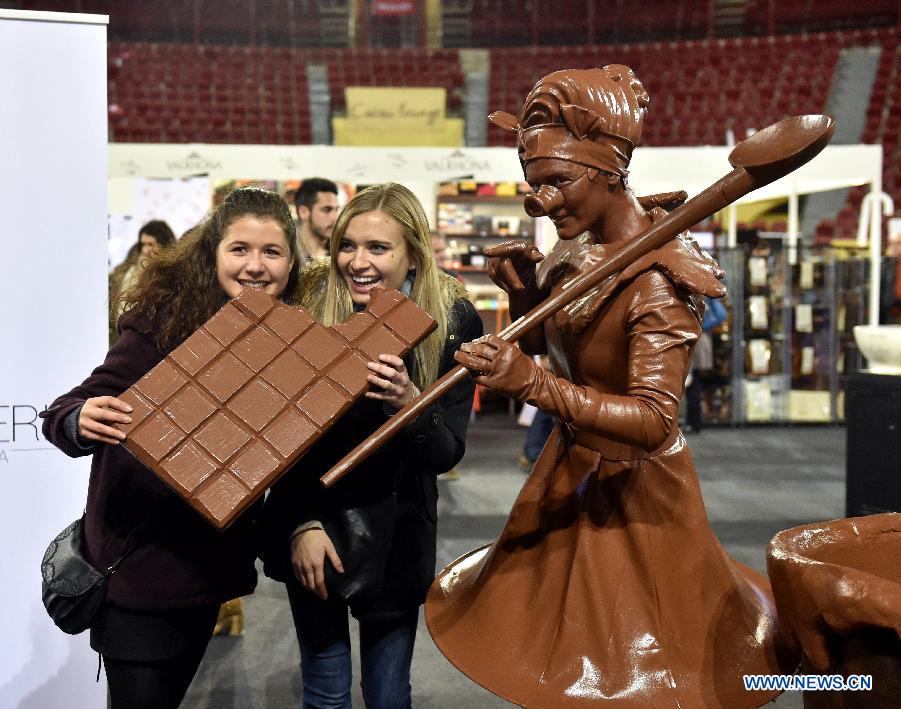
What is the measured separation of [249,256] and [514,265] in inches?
19.0

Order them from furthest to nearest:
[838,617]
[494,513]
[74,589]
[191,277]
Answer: [494,513]
[191,277]
[74,589]
[838,617]

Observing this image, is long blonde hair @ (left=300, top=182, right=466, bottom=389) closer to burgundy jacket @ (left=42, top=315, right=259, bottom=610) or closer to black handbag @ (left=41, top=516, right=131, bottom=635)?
burgundy jacket @ (left=42, top=315, right=259, bottom=610)

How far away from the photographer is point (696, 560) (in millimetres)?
1232

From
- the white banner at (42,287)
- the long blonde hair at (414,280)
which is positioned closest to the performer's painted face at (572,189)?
the long blonde hair at (414,280)

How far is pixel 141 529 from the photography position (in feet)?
4.74

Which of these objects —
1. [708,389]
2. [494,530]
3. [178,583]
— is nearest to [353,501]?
[178,583]

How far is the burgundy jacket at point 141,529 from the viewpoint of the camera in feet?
4.70

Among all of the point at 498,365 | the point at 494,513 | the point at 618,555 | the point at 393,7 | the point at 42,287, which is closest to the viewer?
the point at 498,365

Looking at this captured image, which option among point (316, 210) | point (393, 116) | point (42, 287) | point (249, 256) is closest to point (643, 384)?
point (249, 256)

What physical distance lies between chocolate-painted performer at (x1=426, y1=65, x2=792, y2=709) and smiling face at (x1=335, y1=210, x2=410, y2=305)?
27cm

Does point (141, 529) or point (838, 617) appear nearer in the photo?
point (838, 617)

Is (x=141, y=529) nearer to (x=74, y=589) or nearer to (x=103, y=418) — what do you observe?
(x=74, y=589)

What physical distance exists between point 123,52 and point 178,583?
1239 centimetres

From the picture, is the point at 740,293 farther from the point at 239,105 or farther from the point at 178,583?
A: the point at 239,105
